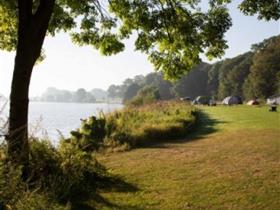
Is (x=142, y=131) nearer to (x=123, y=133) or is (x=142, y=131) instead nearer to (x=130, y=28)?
(x=123, y=133)

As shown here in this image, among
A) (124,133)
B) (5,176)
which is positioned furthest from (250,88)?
(5,176)

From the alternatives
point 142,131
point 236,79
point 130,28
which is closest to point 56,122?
point 142,131

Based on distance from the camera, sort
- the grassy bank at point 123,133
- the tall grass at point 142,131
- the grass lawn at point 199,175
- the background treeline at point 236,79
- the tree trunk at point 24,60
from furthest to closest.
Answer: the background treeline at point 236,79, the tall grass at point 142,131, the grassy bank at point 123,133, the tree trunk at point 24,60, the grass lawn at point 199,175

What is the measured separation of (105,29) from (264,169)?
591 centimetres

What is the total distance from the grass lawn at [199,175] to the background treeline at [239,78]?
48.9 m

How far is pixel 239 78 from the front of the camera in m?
93.8

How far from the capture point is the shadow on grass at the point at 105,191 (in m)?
7.90

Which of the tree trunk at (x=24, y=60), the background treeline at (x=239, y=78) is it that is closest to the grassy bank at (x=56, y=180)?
the tree trunk at (x=24, y=60)

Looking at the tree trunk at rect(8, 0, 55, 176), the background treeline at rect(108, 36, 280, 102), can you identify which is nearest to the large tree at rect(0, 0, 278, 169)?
the tree trunk at rect(8, 0, 55, 176)

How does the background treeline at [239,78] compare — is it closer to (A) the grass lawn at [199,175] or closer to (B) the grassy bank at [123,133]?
(B) the grassy bank at [123,133]

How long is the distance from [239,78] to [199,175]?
86371 mm

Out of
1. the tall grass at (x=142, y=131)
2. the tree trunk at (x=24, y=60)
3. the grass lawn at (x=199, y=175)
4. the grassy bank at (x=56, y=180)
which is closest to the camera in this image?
the grassy bank at (x=56, y=180)

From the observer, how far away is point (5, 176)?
19.6 feet

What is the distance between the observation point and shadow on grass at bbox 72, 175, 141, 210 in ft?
25.9
